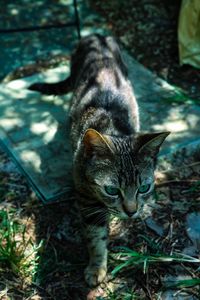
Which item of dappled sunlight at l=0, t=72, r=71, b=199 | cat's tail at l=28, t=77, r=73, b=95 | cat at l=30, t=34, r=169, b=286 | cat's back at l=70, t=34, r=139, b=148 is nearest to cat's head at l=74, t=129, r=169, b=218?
cat at l=30, t=34, r=169, b=286

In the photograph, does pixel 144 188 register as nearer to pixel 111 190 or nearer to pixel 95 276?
pixel 111 190

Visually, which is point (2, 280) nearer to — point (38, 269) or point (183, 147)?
point (38, 269)

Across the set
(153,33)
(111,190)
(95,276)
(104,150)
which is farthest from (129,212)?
(153,33)

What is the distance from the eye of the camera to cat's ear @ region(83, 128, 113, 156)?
2.31 meters

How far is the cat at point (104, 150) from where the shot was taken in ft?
7.89

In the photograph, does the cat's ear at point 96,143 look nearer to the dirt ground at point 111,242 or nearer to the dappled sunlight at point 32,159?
the dirt ground at point 111,242

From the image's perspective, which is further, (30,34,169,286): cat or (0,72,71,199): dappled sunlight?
(0,72,71,199): dappled sunlight

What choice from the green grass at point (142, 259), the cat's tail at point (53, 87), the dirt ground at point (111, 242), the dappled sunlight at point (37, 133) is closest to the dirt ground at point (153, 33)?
the dappled sunlight at point (37, 133)

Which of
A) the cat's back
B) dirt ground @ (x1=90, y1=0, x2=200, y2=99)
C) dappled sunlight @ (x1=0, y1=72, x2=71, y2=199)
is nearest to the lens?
the cat's back

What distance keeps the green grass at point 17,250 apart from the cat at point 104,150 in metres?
0.33

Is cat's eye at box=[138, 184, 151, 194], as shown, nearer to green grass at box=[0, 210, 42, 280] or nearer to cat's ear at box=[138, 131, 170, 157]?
cat's ear at box=[138, 131, 170, 157]

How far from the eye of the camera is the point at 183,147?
3.54 m

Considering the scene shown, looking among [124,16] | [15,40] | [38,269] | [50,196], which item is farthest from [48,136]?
[124,16]

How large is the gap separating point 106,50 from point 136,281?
1.68 meters
